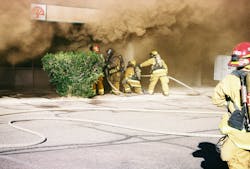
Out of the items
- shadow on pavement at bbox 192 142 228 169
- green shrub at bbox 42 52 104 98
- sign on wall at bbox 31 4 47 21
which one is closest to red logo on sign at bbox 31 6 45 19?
sign on wall at bbox 31 4 47 21

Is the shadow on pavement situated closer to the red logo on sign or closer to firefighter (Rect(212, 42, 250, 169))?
firefighter (Rect(212, 42, 250, 169))

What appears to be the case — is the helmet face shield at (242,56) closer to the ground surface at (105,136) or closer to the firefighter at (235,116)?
the firefighter at (235,116)

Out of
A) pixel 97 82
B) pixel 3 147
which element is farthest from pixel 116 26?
pixel 3 147

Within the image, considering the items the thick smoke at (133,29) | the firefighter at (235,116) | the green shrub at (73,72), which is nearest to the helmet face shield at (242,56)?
the firefighter at (235,116)

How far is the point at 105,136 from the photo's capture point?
7.09 metres

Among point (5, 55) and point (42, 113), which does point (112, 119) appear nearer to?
point (42, 113)

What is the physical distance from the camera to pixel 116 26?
46.9ft

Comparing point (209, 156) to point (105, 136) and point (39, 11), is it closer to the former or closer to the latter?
point (105, 136)

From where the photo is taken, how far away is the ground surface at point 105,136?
5.53 m

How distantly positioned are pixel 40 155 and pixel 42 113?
153 inches

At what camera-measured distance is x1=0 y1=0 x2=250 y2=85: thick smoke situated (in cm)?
1348

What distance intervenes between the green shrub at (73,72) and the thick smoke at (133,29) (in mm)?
1641

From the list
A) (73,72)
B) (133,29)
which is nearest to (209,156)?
(73,72)

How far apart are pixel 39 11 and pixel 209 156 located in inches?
364
